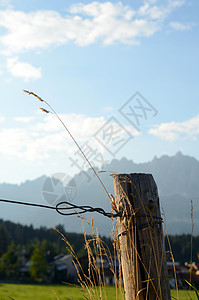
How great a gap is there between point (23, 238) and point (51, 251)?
7.95 metres

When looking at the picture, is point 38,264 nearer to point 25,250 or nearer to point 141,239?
point 25,250

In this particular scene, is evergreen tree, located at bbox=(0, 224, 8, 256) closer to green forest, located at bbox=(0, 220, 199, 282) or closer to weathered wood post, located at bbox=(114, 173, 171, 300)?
green forest, located at bbox=(0, 220, 199, 282)

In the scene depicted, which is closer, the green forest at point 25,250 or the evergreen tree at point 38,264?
the evergreen tree at point 38,264

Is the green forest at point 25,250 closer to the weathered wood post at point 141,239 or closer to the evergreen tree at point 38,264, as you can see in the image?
the evergreen tree at point 38,264

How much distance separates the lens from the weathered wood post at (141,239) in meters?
1.80

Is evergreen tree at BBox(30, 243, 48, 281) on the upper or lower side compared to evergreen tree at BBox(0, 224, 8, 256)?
lower

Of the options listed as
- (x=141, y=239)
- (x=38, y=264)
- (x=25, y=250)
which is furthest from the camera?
(x=25, y=250)

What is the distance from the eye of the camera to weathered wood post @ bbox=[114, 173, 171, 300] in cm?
180

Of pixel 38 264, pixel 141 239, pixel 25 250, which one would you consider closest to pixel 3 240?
pixel 25 250

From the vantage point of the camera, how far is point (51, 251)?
69562 mm

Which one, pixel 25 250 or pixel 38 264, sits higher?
pixel 25 250

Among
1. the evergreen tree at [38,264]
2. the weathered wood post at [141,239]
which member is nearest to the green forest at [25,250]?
the evergreen tree at [38,264]

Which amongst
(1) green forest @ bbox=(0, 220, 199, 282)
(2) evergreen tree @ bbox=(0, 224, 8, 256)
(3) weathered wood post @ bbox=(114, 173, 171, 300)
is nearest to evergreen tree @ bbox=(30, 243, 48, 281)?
(1) green forest @ bbox=(0, 220, 199, 282)

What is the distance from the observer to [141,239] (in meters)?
1.84
